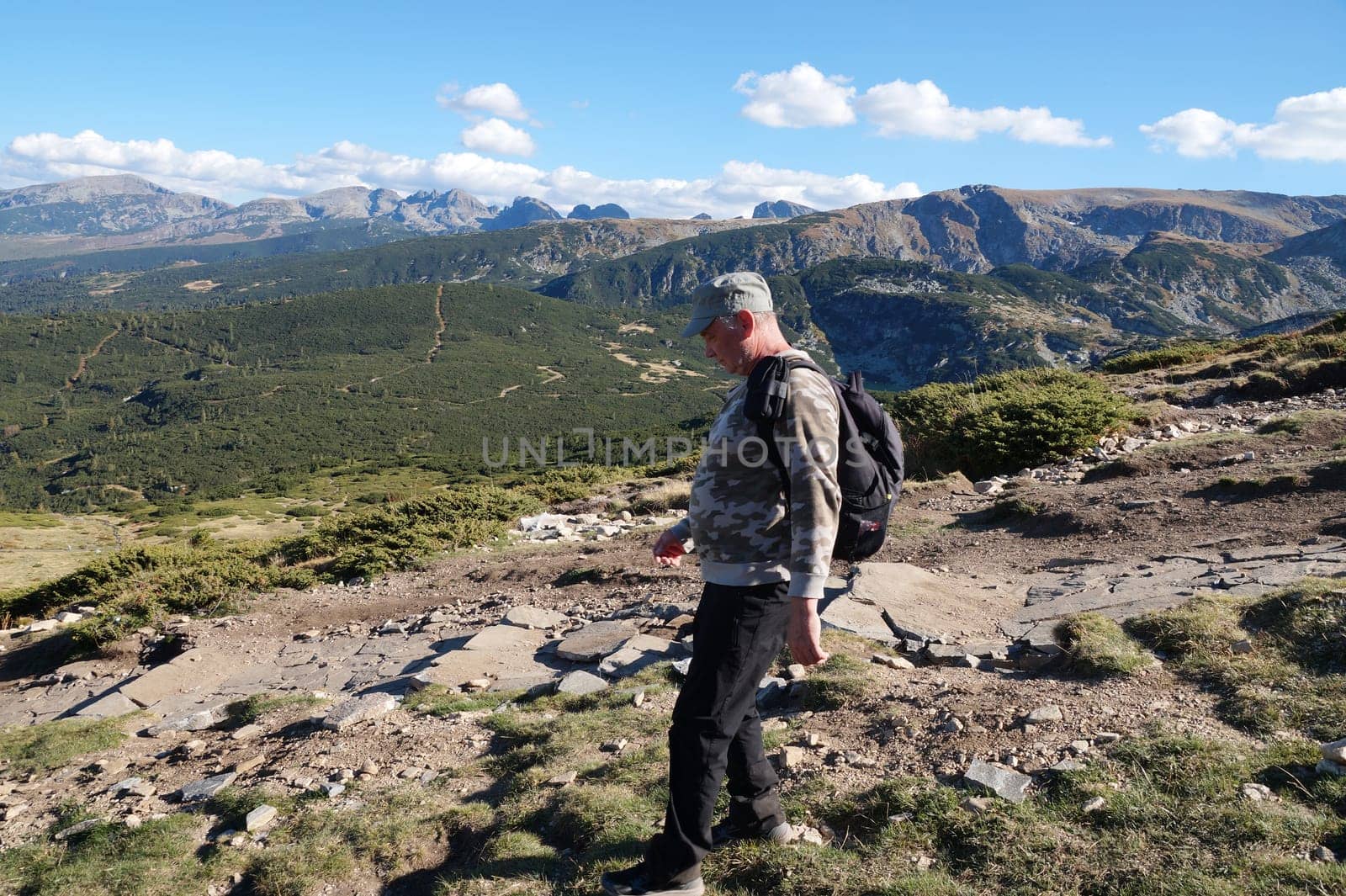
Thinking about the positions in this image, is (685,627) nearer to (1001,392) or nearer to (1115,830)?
(1115,830)

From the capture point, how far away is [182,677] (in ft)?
24.9

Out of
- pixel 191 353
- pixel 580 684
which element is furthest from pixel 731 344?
pixel 191 353

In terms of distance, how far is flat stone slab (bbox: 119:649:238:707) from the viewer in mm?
7117

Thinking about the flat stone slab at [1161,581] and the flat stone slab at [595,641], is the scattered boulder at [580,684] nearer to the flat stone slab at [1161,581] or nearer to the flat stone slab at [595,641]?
the flat stone slab at [595,641]

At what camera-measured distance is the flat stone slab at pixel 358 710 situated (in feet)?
17.7

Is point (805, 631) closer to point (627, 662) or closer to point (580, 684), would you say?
point (580, 684)

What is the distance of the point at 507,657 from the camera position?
270 inches

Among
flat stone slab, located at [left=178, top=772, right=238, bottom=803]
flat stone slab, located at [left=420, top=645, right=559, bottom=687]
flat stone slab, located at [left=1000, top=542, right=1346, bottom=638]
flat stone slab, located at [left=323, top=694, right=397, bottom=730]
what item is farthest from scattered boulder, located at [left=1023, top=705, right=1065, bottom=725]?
flat stone slab, located at [left=178, top=772, right=238, bottom=803]

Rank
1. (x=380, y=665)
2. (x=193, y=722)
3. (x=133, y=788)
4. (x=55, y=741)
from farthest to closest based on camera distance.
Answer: (x=380, y=665)
(x=193, y=722)
(x=55, y=741)
(x=133, y=788)

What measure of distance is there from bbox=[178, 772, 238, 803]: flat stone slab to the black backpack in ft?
13.0

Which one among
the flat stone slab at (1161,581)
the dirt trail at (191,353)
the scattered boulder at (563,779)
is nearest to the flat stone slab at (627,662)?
the scattered boulder at (563,779)

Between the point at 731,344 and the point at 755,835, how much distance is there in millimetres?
2075

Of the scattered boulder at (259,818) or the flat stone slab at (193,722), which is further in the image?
the flat stone slab at (193,722)

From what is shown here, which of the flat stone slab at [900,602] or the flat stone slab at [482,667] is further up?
the flat stone slab at [900,602]
